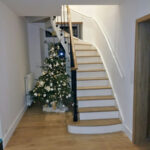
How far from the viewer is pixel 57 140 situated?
8.83 feet

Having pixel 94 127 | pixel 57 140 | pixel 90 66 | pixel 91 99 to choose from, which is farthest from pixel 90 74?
pixel 57 140

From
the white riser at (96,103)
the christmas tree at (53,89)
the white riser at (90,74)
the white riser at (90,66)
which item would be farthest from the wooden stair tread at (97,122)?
the white riser at (90,66)

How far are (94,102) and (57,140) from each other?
1.08 meters

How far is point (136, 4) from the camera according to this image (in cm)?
230

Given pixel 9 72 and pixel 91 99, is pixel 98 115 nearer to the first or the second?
pixel 91 99

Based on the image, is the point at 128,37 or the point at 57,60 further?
the point at 57,60

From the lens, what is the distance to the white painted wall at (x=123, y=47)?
2454 mm

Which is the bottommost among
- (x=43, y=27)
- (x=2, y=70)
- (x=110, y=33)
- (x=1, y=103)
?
(x=1, y=103)

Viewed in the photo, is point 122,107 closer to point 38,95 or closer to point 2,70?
point 38,95

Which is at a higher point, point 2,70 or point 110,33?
point 110,33

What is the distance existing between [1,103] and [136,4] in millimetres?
2497

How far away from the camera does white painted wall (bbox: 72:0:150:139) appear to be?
2.45 metres

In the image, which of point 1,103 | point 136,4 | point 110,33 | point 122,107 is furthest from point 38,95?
point 136,4

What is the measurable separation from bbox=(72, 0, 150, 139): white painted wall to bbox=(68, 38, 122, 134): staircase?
0.20 m
